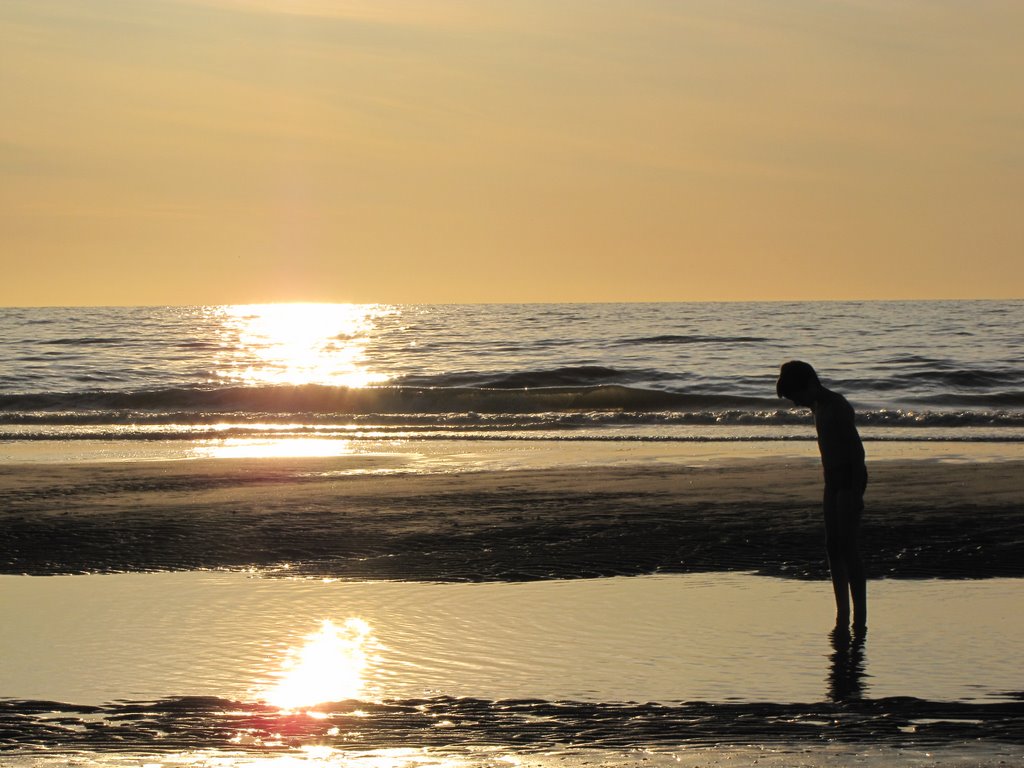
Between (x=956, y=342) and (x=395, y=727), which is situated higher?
(x=956, y=342)

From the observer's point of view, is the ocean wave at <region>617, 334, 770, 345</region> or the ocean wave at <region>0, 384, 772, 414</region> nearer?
the ocean wave at <region>0, 384, 772, 414</region>

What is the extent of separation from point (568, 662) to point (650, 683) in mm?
549

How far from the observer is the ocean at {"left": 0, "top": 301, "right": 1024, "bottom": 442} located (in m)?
25.4

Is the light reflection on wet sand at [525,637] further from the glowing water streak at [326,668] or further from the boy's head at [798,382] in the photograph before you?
the boy's head at [798,382]

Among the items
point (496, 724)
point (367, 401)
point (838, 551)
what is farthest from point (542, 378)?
point (496, 724)

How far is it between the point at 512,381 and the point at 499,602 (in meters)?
29.7

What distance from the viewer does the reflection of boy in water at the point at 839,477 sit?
23.9 ft

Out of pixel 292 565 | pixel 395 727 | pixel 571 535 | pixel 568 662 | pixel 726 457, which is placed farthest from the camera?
pixel 726 457

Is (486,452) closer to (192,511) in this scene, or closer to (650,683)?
(192,511)

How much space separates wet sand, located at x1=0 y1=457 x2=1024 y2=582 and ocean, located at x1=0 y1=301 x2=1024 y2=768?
0.05 metres

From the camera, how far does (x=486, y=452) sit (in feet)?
62.7

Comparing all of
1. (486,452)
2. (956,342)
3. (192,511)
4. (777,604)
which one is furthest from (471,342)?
(777,604)

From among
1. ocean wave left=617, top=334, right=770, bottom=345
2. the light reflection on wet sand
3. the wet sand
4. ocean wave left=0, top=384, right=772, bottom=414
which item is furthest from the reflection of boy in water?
ocean wave left=617, top=334, right=770, bottom=345

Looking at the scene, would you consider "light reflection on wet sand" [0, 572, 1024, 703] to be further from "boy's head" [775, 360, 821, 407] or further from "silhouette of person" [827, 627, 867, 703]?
"boy's head" [775, 360, 821, 407]
